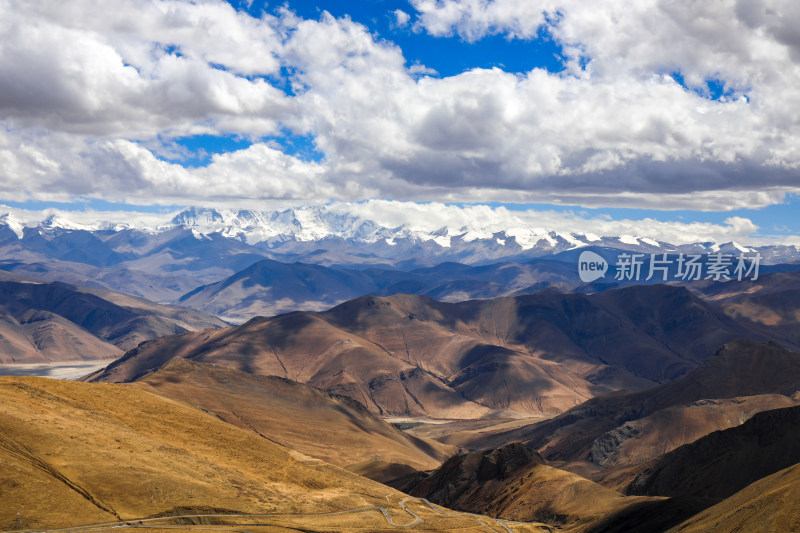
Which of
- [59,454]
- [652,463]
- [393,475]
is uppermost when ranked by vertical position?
[59,454]

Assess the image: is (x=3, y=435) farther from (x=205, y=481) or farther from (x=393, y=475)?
(x=393, y=475)

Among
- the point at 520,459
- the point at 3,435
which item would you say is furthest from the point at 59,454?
the point at 520,459

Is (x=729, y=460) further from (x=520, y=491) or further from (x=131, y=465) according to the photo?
(x=131, y=465)

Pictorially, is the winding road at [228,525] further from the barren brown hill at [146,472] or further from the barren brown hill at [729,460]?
the barren brown hill at [729,460]

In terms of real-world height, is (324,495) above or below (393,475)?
above

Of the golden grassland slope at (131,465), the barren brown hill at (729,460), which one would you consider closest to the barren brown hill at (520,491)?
the barren brown hill at (729,460)

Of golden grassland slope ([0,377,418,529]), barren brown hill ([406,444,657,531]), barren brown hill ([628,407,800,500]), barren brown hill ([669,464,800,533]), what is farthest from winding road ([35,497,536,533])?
barren brown hill ([628,407,800,500])

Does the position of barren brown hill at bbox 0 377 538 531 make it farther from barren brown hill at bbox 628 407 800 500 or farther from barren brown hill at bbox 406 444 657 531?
barren brown hill at bbox 628 407 800 500
